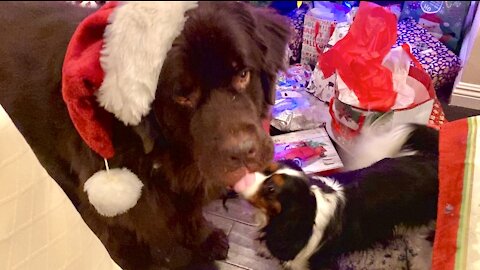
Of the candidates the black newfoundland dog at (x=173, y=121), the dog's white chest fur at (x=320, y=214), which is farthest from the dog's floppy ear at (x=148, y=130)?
the dog's white chest fur at (x=320, y=214)

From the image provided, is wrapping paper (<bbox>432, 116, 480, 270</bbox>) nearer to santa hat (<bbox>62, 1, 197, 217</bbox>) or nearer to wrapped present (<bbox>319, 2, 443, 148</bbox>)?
wrapped present (<bbox>319, 2, 443, 148</bbox>)

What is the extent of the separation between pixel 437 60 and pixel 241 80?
1.00 m

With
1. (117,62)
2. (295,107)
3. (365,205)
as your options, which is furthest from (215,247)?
(117,62)

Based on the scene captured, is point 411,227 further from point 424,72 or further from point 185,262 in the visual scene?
point 185,262

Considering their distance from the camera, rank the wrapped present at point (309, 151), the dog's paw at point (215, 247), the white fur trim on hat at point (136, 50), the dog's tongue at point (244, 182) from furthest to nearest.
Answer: the wrapped present at point (309, 151), the dog's paw at point (215, 247), the dog's tongue at point (244, 182), the white fur trim on hat at point (136, 50)

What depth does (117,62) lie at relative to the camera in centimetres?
49

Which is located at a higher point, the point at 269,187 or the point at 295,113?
the point at 269,187

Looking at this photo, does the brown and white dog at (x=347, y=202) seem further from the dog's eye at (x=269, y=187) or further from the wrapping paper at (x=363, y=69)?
the wrapping paper at (x=363, y=69)

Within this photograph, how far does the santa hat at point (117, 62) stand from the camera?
43cm

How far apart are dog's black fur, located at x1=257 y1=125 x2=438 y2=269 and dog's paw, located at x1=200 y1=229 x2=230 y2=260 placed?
132mm

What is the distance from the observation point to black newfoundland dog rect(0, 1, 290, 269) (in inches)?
23.1

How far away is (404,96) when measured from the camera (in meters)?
1.46

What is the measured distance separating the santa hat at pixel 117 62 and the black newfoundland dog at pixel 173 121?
0.03 metres

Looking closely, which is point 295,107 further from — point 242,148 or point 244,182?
point 242,148
